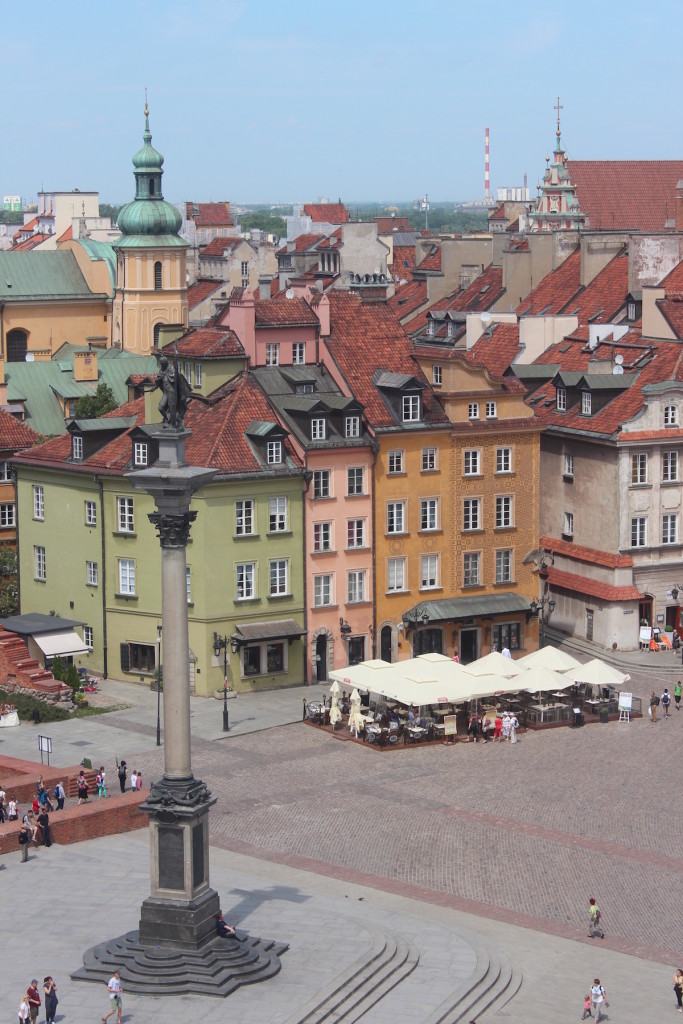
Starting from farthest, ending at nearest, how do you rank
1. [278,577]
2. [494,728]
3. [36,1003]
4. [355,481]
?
[355,481] < [278,577] < [494,728] < [36,1003]

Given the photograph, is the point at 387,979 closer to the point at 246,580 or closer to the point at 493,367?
the point at 246,580

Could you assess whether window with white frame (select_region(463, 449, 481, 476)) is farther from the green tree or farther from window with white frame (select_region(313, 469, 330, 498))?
the green tree

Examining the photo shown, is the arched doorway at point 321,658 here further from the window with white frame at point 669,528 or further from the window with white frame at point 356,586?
the window with white frame at point 669,528

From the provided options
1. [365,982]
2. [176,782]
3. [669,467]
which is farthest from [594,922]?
[669,467]

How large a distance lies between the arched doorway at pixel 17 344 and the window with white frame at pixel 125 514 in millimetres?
61974

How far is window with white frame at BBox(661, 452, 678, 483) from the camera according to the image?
260ft

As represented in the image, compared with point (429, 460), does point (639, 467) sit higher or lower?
lower

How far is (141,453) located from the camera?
72.5m

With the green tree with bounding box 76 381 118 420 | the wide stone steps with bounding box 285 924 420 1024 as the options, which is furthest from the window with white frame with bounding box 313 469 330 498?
the wide stone steps with bounding box 285 924 420 1024

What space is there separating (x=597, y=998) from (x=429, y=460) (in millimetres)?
36426

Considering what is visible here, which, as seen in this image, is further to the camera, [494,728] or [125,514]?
[125,514]

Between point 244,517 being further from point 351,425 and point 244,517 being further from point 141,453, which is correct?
point 351,425

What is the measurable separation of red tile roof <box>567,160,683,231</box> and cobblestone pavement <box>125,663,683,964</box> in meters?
89.0

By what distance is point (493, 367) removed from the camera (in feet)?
306
